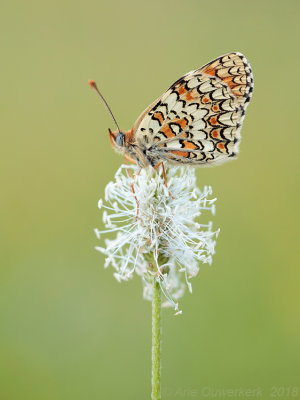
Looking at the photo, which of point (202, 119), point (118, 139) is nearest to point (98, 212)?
point (118, 139)

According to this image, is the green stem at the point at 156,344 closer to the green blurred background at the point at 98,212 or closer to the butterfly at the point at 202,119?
the butterfly at the point at 202,119

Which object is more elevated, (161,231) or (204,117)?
(204,117)

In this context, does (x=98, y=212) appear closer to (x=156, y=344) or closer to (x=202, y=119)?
(x=202, y=119)

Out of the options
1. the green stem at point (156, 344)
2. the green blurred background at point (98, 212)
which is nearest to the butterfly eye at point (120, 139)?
the green stem at point (156, 344)

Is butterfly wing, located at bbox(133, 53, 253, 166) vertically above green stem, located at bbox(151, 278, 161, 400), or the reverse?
butterfly wing, located at bbox(133, 53, 253, 166)

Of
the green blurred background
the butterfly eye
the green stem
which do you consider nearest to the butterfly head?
the butterfly eye

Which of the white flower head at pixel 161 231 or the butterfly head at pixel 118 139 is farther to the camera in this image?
the butterfly head at pixel 118 139

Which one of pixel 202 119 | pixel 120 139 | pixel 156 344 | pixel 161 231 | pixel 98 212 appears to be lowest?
pixel 156 344

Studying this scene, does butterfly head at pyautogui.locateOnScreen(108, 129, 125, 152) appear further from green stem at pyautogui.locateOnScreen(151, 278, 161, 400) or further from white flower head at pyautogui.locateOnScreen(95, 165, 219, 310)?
green stem at pyautogui.locateOnScreen(151, 278, 161, 400)
